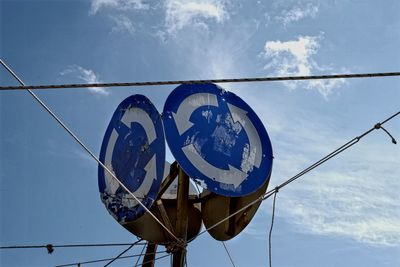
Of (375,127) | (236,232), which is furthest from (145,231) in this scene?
(375,127)

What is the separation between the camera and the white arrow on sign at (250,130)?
1043 centimetres

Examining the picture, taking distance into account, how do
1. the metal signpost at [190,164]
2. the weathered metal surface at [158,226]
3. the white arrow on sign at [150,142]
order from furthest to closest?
the weathered metal surface at [158,226] < the white arrow on sign at [150,142] < the metal signpost at [190,164]

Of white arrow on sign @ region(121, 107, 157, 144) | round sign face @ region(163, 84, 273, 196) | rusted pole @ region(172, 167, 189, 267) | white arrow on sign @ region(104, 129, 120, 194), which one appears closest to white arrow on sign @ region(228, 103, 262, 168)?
round sign face @ region(163, 84, 273, 196)

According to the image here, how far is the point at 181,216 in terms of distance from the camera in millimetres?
10656

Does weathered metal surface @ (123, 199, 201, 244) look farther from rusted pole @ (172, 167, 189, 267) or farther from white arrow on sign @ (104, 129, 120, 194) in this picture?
white arrow on sign @ (104, 129, 120, 194)

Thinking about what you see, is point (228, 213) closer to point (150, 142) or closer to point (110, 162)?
point (150, 142)

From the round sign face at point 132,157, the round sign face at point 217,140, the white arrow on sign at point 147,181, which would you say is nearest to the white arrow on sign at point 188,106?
the round sign face at point 217,140

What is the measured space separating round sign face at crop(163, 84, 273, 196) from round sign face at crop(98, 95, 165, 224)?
0.52 metres

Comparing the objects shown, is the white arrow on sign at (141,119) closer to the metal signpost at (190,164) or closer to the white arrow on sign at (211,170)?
the metal signpost at (190,164)

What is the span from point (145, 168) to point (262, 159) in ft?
8.16

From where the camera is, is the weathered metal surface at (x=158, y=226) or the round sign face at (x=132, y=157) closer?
the round sign face at (x=132, y=157)

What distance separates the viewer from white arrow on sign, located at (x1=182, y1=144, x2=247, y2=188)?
9.82 meters

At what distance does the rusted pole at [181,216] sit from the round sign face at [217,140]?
0.97 metres

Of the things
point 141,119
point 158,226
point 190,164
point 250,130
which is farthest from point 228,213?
point 141,119
